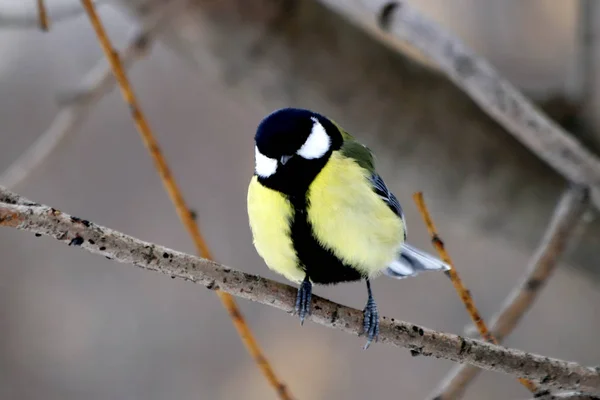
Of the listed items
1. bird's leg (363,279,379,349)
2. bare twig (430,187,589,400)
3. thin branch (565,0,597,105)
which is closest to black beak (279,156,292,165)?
bird's leg (363,279,379,349)

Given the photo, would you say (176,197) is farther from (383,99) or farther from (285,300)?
(383,99)

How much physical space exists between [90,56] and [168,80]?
196mm

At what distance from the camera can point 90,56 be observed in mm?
1662

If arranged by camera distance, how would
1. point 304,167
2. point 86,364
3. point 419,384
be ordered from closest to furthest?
point 304,167 < point 419,384 < point 86,364

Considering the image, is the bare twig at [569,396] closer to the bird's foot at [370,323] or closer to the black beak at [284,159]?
the bird's foot at [370,323]

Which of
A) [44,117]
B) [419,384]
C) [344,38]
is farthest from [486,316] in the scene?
[44,117]

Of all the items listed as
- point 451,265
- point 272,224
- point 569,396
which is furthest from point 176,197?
point 569,396

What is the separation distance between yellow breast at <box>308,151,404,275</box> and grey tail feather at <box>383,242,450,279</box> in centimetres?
5

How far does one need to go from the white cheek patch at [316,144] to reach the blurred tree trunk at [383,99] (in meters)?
0.35

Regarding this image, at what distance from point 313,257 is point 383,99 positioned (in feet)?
1.30

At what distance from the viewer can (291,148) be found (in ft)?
1.39

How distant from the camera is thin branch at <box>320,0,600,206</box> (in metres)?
0.63

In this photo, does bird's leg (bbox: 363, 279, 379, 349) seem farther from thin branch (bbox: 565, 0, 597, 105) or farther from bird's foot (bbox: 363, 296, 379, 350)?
thin branch (bbox: 565, 0, 597, 105)

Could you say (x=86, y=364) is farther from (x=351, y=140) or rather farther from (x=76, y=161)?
(x=351, y=140)
